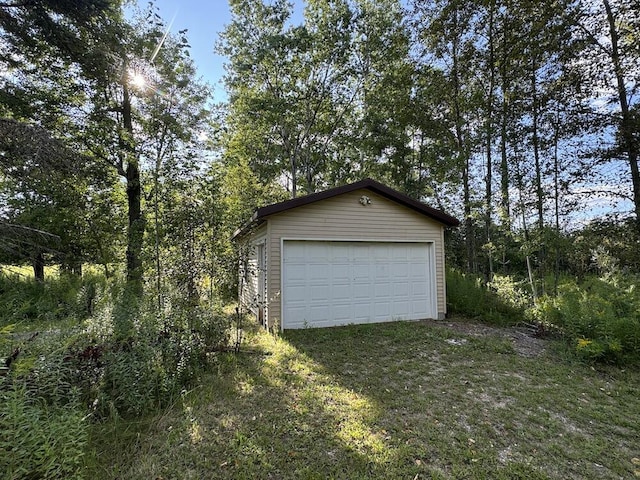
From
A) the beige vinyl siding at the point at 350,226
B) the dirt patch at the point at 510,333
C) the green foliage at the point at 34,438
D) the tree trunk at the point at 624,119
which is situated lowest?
the dirt patch at the point at 510,333

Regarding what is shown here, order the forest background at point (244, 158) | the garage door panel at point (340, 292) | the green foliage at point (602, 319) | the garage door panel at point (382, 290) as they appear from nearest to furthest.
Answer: the forest background at point (244, 158)
the green foliage at point (602, 319)
the garage door panel at point (340, 292)
the garage door panel at point (382, 290)

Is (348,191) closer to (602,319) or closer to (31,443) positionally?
(602,319)

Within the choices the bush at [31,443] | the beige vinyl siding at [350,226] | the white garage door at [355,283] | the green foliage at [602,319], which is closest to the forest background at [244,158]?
the green foliage at [602,319]

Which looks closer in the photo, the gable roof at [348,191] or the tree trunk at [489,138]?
the gable roof at [348,191]

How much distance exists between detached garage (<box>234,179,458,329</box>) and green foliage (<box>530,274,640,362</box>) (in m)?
2.25

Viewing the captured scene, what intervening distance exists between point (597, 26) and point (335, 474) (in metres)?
10.2

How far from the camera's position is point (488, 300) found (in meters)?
7.79

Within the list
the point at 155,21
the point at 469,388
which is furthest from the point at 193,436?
the point at 155,21

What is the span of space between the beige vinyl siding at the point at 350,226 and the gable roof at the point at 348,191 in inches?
5.1

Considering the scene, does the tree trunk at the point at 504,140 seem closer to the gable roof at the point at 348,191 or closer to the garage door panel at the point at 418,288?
the gable roof at the point at 348,191

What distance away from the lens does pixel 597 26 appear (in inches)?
282

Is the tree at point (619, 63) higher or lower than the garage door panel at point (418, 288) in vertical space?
higher

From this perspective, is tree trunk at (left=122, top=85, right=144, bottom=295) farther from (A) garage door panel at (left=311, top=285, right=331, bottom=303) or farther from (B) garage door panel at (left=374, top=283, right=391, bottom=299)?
(B) garage door panel at (left=374, top=283, right=391, bottom=299)

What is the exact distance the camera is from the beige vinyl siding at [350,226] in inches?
250
